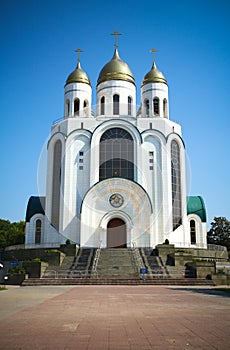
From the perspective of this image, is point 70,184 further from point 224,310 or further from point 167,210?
point 224,310

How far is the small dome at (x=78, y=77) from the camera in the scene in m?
46.1

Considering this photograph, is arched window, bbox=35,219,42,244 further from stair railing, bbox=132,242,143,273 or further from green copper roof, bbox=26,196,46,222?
stair railing, bbox=132,242,143,273

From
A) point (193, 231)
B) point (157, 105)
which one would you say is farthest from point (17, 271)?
point (157, 105)

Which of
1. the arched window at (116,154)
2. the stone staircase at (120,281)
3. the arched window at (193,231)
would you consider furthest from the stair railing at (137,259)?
the arched window at (193,231)

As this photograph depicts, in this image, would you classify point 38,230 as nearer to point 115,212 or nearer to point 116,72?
point 115,212

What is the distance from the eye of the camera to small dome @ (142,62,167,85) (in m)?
45.9

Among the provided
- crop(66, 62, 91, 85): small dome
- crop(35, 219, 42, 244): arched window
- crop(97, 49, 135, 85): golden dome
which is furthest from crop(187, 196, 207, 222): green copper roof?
crop(66, 62, 91, 85): small dome

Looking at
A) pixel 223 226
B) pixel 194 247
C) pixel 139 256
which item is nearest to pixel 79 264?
pixel 139 256

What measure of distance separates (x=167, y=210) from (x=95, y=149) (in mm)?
9681

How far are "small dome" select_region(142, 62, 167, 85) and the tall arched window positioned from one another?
497 inches

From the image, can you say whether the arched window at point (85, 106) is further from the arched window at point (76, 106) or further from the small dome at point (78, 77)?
the small dome at point (78, 77)

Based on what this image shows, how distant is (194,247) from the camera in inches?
1565

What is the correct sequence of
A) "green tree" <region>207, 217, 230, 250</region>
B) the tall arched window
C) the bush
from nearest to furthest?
1. the bush
2. the tall arched window
3. "green tree" <region>207, 217, 230, 250</region>

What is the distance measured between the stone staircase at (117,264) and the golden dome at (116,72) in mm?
21219
